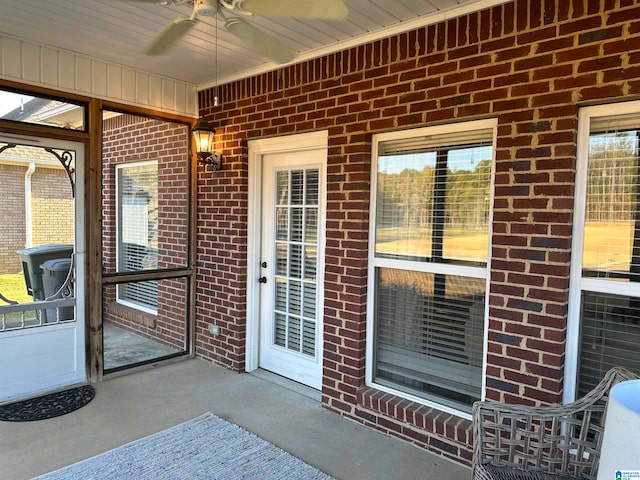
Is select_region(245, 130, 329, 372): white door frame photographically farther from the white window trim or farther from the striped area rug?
the white window trim

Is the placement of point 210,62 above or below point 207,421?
above

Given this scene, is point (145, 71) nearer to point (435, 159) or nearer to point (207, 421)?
point (435, 159)

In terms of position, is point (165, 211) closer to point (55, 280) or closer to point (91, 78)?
point (55, 280)

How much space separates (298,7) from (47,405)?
3.27m

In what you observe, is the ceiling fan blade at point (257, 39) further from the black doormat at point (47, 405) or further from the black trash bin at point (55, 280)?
the black doormat at point (47, 405)

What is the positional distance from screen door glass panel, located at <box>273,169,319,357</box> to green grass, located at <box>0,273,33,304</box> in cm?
200

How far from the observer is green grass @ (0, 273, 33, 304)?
3219mm

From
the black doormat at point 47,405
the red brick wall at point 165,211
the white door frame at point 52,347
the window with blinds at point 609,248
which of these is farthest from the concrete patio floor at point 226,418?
the window with blinds at point 609,248

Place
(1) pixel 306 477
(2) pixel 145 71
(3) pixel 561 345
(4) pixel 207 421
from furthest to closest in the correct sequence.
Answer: (2) pixel 145 71 < (4) pixel 207 421 < (1) pixel 306 477 < (3) pixel 561 345

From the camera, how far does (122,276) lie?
3.81 metres

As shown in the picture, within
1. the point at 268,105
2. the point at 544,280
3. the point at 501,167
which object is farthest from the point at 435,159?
the point at 268,105

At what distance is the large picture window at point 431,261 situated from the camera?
259cm

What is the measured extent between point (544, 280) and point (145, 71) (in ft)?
11.8

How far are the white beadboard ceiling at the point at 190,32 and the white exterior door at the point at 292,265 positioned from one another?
0.85 meters
